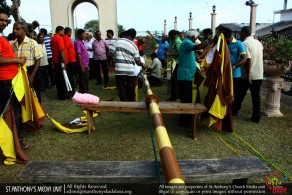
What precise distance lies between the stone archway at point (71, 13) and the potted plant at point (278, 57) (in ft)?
30.7

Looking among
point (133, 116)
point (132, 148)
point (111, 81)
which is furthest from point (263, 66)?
point (111, 81)

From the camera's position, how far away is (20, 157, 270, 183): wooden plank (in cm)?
234

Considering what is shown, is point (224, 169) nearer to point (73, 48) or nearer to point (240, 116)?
point (240, 116)

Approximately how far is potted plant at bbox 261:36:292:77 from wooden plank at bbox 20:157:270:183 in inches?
140

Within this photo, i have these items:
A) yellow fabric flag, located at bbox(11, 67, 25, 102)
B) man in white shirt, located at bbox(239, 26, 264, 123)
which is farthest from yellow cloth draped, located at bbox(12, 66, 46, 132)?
man in white shirt, located at bbox(239, 26, 264, 123)

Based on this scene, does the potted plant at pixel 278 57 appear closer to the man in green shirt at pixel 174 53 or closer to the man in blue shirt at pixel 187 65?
the man in blue shirt at pixel 187 65

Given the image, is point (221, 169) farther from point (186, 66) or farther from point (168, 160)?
point (186, 66)

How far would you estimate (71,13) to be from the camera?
13.3 meters

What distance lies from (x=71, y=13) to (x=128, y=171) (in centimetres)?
1240

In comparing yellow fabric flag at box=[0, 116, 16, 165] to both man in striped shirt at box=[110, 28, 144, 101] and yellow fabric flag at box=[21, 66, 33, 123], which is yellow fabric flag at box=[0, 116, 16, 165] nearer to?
yellow fabric flag at box=[21, 66, 33, 123]

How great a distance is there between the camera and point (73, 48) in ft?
23.7

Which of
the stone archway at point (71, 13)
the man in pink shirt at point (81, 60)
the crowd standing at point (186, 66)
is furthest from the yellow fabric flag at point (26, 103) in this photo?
the stone archway at point (71, 13)

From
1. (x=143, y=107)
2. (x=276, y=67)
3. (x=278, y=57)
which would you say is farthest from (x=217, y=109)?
(x=278, y=57)

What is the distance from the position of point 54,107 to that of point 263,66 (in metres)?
4.93
